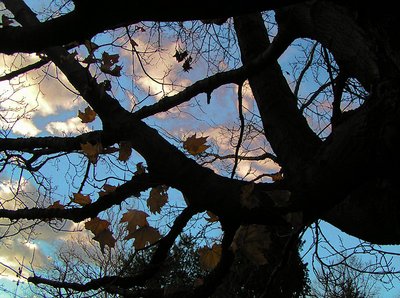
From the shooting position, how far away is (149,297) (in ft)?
6.53

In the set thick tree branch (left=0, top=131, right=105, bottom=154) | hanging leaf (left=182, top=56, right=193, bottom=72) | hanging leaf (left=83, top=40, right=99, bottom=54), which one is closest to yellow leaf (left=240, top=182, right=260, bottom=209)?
thick tree branch (left=0, top=131, right=105, bottom=154)

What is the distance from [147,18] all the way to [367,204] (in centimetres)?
117

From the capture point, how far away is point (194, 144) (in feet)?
7.16

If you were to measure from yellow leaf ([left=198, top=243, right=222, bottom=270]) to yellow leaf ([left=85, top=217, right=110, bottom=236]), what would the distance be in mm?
502

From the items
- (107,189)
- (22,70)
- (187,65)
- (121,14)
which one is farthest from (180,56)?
(121,14)

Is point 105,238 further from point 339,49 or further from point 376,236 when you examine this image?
point 339,49

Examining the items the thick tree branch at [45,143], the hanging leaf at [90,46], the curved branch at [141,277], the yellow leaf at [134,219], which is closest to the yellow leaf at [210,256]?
the curved branch at [141,277]

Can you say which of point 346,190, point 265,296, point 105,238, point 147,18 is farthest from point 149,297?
point 147,18

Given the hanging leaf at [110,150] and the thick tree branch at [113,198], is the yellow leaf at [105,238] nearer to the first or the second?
the thick tree branch at [113,198]

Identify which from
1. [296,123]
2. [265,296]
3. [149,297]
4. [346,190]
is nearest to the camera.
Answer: [346,190]

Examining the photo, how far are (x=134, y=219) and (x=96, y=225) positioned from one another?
0.23 meters

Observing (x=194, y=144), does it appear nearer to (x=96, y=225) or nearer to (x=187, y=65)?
(x=96, y=225)

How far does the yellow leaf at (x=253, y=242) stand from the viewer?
1.63 m

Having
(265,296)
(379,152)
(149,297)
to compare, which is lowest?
(265,296)
